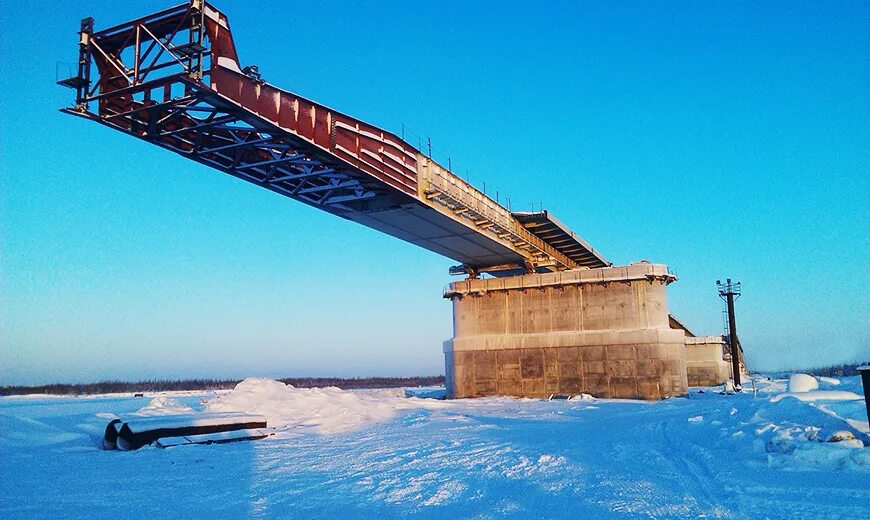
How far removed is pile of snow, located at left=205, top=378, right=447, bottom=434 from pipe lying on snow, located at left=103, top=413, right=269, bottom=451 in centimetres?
219

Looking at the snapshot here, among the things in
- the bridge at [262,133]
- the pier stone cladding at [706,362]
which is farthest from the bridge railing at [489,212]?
the pier stone cladding at [706,362]

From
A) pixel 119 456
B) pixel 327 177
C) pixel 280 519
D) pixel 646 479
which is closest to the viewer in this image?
pixel 280 519

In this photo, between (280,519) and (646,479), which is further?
(646,479)

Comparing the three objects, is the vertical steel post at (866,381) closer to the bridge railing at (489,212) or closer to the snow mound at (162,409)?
the snow mound at (162,409)

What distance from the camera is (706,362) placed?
57.8 m

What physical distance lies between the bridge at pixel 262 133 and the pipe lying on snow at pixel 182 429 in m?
8.14

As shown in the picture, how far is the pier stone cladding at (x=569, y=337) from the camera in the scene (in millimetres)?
33375

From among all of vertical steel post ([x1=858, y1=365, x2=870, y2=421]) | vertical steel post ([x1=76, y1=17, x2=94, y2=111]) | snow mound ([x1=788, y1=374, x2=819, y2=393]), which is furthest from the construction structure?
vertical steel post ([x1=858, y1=365, x2=870, y2=421])

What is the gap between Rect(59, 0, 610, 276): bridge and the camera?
15.8 m

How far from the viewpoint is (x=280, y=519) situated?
7.10 meters

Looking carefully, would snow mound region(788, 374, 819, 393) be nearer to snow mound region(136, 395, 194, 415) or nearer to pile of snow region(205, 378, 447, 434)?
pile of snow region(205, 378, 447, 434)

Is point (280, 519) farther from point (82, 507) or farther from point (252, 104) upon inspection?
point (252, 104)

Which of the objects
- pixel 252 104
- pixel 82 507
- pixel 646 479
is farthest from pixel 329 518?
pixel 252 104

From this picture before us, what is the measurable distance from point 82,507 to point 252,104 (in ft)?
38.7
